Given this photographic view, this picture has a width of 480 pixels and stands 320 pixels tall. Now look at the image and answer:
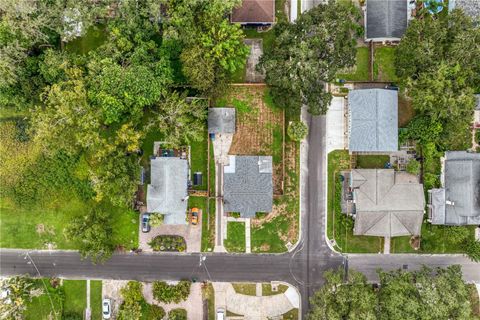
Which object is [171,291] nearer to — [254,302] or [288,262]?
[254,302]

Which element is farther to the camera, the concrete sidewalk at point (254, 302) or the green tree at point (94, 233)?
the concrete sidewalk at point (254, 302)

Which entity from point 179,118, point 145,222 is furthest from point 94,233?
point 179,118

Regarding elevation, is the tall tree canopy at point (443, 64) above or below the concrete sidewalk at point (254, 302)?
above

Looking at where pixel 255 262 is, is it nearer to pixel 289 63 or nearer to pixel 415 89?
pixel 289 63

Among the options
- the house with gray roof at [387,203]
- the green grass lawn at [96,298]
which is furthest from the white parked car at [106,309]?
the house with gray roof at [387,203]

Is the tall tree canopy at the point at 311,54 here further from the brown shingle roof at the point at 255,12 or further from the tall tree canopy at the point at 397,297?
the tall tree canopy at the point at 397,297

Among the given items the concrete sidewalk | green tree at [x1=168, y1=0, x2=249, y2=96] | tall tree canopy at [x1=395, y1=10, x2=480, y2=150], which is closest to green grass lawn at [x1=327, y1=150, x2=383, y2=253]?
the concrete sidewalk

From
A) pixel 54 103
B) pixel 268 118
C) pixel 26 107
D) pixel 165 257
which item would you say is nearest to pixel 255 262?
pixel 165 257
